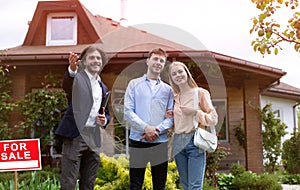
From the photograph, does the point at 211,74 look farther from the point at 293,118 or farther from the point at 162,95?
the point at 293,118

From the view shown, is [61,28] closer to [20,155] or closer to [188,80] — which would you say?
[188,80]

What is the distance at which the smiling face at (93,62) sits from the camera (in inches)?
114

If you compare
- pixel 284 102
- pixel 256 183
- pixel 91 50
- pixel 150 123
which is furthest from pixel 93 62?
pixel 284 102

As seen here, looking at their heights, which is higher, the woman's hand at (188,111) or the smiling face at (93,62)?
the smiling face at (93,62)

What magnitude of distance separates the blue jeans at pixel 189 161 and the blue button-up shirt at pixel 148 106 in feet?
0.42

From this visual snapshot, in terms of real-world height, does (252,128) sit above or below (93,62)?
below

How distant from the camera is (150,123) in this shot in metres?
2.92

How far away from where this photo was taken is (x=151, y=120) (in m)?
2.92

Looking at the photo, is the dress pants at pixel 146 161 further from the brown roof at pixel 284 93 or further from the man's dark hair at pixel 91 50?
the brown roof at pixel 284 93

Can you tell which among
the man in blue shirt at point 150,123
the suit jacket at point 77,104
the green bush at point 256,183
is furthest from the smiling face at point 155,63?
the green bush at point 256,183

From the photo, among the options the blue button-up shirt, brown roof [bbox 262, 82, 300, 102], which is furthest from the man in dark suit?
brown roof [bbox 262, 82, 300, 102]

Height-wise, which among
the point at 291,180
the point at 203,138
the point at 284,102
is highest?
the point at 284,102

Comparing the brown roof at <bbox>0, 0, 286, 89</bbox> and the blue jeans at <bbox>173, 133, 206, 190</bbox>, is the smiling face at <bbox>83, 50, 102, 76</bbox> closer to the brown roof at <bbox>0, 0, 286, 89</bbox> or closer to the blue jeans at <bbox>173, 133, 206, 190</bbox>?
the blue jeans at <bbox>173, 133, 206, 190</bbox>

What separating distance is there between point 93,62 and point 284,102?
11.9 meters
